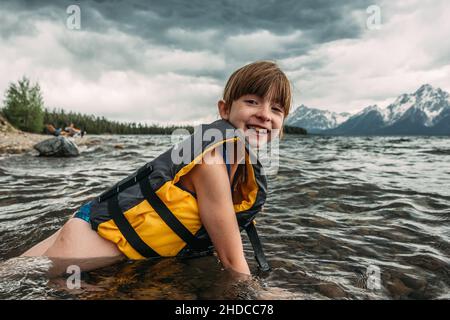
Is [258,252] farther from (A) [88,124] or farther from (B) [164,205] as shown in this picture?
(A) [88,124]

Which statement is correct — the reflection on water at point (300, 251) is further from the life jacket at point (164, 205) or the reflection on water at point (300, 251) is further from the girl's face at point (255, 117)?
the girl's face at point (255, 117)

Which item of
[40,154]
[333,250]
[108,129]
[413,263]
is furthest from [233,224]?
[108,129]

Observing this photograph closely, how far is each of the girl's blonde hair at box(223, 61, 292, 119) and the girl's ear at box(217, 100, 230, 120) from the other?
0.09 m

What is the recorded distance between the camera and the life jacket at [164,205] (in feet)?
8.97

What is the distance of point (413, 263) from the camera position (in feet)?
11.0

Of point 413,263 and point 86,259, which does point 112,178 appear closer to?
point 86,259

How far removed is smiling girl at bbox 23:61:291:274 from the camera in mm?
2648

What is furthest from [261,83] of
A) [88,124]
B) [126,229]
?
[88,124]

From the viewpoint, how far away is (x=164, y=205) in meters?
2.79

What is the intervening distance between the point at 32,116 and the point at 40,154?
4118cm

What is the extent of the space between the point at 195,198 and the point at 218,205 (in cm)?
26

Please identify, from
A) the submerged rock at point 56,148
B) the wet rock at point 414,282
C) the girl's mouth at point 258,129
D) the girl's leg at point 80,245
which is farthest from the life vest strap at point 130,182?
the submerged rock at point 56,148
